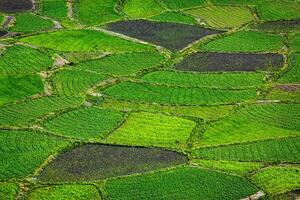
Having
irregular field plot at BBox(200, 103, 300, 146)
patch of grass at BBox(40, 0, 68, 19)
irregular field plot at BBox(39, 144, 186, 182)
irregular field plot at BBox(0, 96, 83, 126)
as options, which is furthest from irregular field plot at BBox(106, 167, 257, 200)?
patch of grass at BBox(40, 0, 68, 19)

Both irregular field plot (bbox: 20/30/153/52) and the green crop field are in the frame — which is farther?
irregular field plot (bbox: 20/30/153/52)

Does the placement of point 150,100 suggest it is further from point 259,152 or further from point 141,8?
point 141,8

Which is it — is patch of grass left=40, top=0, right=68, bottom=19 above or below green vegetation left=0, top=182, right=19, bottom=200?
above

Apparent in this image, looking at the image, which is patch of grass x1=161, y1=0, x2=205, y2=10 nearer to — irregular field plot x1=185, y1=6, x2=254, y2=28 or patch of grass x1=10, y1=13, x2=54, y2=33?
irregular field plot x1=185, y1=6, x2=254, y2=28

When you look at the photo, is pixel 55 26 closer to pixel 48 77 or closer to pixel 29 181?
pixel 48 77

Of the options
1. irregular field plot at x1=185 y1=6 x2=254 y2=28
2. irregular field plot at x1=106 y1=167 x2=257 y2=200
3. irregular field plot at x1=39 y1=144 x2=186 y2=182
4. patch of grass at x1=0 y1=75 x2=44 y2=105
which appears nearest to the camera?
irregular field plot at x1=106 y1=167 x2=257 y2=200

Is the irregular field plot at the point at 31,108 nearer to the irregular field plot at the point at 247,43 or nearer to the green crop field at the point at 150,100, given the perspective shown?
the green crop field at the point at 150,100

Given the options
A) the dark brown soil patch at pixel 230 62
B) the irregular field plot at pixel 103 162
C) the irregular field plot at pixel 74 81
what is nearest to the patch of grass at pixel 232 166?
the irregular field plot at pixel 103 162
